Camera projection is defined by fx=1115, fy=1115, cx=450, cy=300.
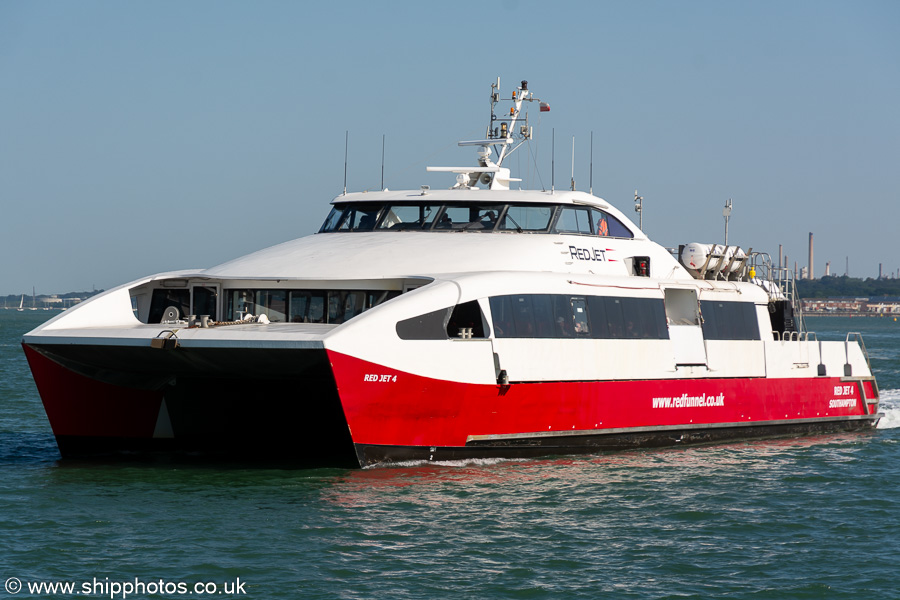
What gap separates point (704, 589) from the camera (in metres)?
9.96

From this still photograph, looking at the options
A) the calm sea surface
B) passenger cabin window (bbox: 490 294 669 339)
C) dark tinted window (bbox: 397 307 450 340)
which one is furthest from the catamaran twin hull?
passenger cabin window (bbox: 490 294 669 339)

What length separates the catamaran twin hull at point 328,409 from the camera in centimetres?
1357

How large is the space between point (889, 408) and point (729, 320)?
9350mm

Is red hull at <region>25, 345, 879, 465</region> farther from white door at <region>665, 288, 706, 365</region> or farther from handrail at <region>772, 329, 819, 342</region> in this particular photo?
handrail at <region>772, 329, 819, 342</region>

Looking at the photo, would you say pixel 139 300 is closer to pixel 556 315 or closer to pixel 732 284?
pixel 556 315

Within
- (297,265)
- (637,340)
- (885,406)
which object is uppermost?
(297,265)

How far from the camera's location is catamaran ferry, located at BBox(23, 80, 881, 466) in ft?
44.8

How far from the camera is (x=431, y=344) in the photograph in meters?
13.7

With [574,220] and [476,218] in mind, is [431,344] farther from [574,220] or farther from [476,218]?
[574,220]

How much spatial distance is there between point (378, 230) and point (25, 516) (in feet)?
24.0

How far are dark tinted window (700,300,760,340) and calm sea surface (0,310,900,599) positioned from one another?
8.52 feet

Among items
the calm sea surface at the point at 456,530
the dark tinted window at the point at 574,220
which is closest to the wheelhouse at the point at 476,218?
the dark tinted window at the point at 574,220

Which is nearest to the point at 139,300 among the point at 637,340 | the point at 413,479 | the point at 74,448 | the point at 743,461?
the point at 74,448

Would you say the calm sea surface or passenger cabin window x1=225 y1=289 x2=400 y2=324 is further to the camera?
passenger cabin window x1=225 y1=289 x2=400 y2=324
